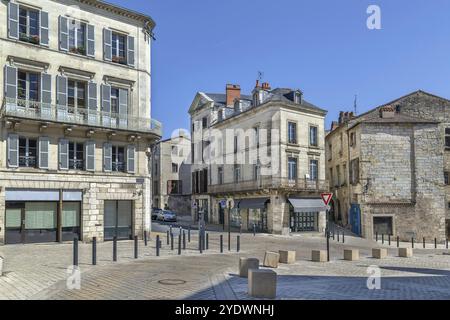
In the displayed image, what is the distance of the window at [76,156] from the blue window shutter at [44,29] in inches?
187

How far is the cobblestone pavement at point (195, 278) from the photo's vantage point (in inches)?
344

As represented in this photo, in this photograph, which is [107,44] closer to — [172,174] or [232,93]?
[232,93]

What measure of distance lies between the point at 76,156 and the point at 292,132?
16.5 meters

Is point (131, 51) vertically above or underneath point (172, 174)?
above

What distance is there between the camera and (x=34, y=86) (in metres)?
21.0

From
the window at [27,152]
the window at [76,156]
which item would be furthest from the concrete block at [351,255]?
the window at [27,152]

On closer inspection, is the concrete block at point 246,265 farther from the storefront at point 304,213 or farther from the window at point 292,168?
the window at point 292,168

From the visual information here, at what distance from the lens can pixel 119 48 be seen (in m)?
24.0

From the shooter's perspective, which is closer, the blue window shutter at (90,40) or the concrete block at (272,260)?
the concrete block at (272,260)

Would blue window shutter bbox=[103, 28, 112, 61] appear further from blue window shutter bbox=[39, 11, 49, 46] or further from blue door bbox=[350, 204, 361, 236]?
blue door bbox=[350, 204, 361, 236]

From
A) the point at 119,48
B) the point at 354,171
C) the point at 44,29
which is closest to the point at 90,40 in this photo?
the point at 119,48
